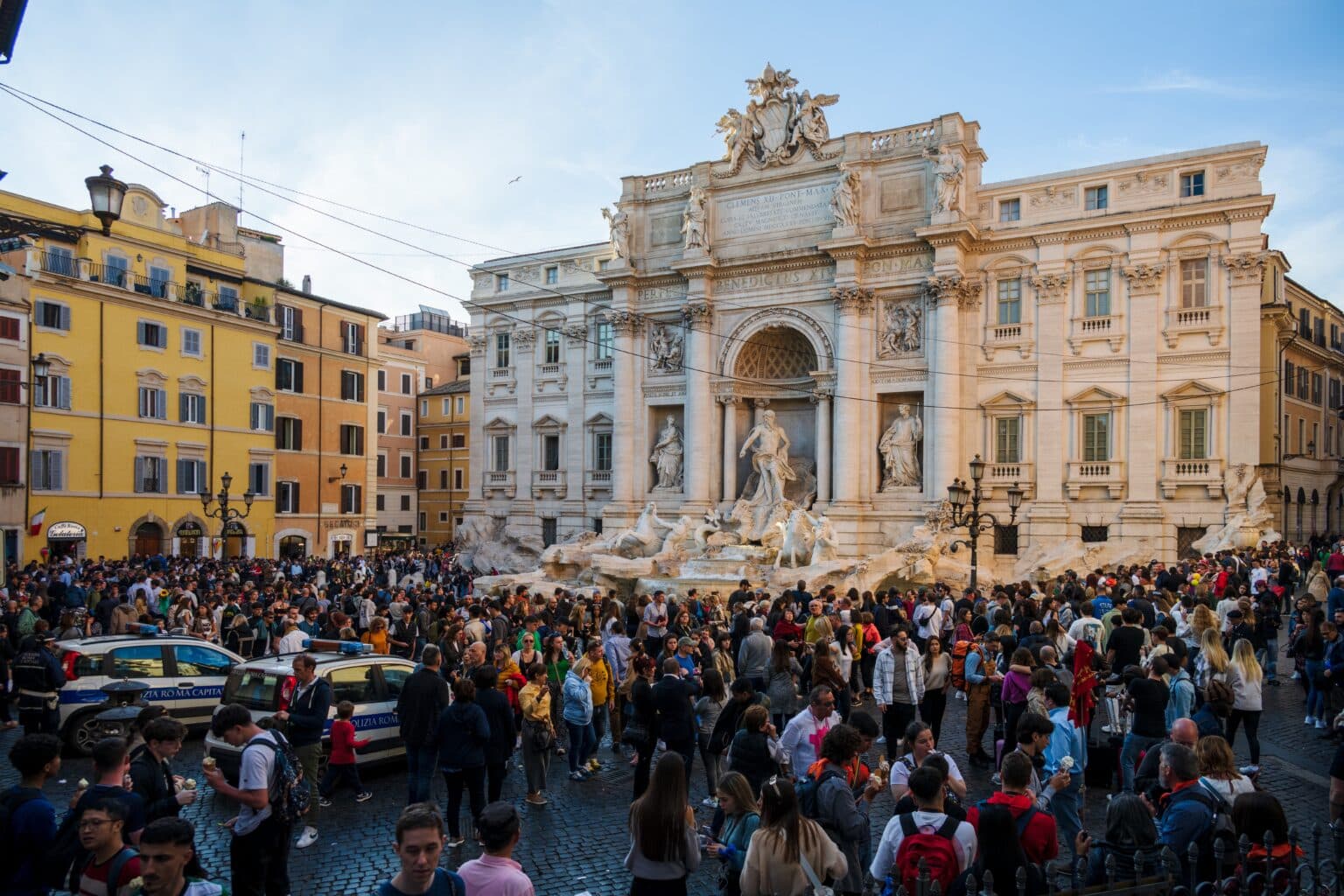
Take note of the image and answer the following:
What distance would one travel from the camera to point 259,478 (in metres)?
36.9

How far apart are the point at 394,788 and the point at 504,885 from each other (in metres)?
6.51

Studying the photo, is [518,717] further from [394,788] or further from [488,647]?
[488,647]

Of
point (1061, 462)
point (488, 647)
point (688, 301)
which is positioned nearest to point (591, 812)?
point (488, 647)

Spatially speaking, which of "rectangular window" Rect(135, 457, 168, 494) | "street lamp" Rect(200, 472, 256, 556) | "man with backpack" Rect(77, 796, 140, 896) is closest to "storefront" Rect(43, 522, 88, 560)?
"rectangular window" Rect(135, 457, 168, 494)

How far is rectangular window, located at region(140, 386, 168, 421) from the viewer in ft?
108

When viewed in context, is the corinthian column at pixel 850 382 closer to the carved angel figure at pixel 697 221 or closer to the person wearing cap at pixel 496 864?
the carved angel figure at pixel 697 221

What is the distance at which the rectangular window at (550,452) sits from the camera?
1521 inches

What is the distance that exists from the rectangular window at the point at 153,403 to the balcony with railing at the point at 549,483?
45.2 feet

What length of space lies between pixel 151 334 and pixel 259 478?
672 centimetres

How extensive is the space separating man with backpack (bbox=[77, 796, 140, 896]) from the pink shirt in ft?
5.07

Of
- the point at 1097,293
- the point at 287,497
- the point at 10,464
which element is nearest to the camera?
the point at 10,464

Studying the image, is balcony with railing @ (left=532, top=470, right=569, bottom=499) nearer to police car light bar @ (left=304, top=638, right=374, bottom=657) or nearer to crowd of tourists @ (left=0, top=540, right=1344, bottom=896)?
crowd of tourists @ (left=0, top=540, right=1344, bottom=896)

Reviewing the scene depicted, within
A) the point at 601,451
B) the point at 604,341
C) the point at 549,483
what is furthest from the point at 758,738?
the point at 549,483

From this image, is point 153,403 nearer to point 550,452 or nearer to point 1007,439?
point 550,452
